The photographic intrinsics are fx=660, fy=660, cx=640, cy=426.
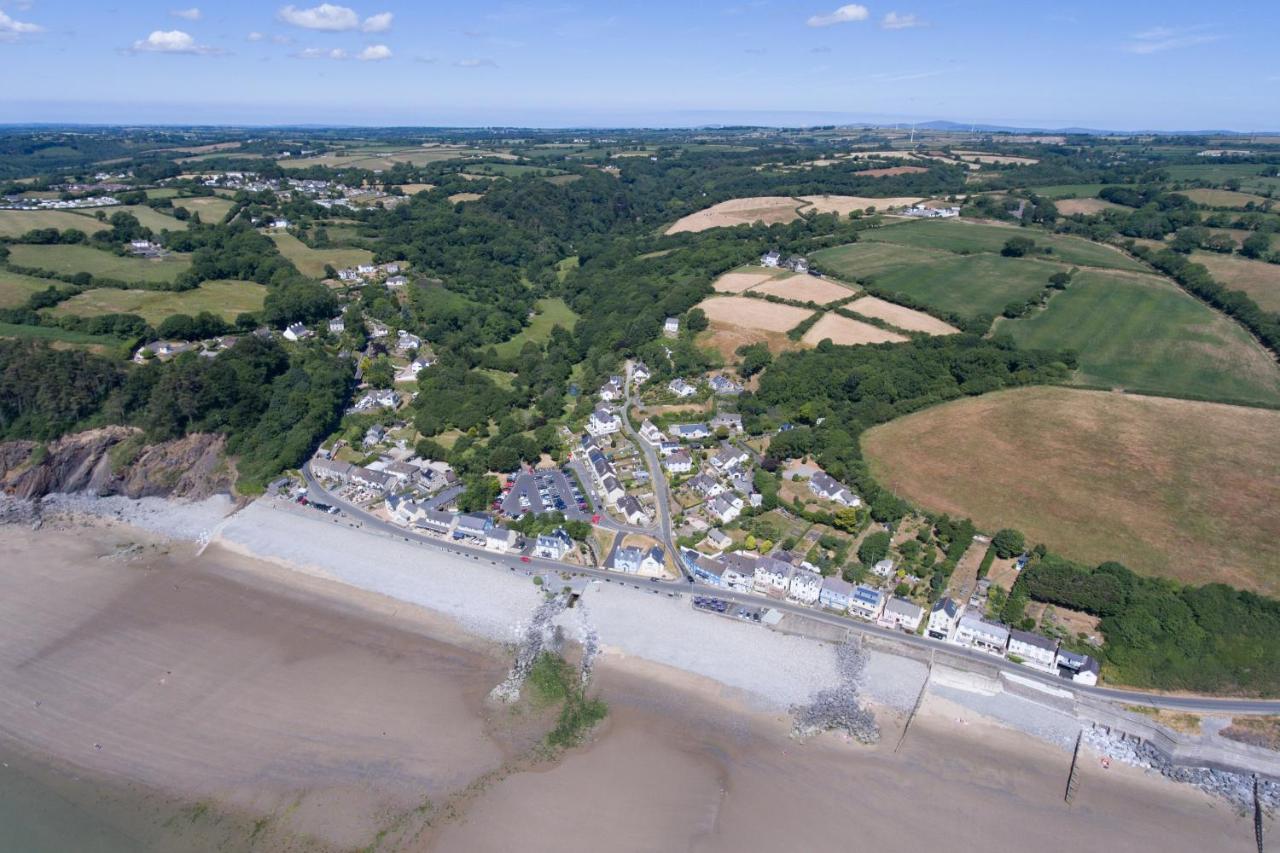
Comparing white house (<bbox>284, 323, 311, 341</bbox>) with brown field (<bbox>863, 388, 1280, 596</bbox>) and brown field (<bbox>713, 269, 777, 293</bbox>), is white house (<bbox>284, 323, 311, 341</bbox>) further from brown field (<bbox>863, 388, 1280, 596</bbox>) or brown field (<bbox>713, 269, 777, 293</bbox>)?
brown field (<bbox>863, 388, 1280, 596</bbox>)

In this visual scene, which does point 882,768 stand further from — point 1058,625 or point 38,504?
point 38,504

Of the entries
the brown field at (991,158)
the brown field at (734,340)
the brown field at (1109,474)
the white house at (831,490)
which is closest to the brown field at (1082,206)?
the brown field at (991,158)

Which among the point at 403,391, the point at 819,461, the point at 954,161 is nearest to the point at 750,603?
the point at 819,461

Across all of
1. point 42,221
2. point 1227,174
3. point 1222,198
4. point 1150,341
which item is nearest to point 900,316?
point 1150,341

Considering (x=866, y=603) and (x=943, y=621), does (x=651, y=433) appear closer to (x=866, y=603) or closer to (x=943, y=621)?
(x=866, y=603)

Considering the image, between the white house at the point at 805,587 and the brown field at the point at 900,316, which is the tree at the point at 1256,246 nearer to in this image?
the brown field at the point at 900,316

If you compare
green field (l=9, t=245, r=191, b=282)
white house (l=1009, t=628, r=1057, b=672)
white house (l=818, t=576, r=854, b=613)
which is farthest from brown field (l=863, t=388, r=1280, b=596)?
green field (l=9, t=245, r=191, b=282)
